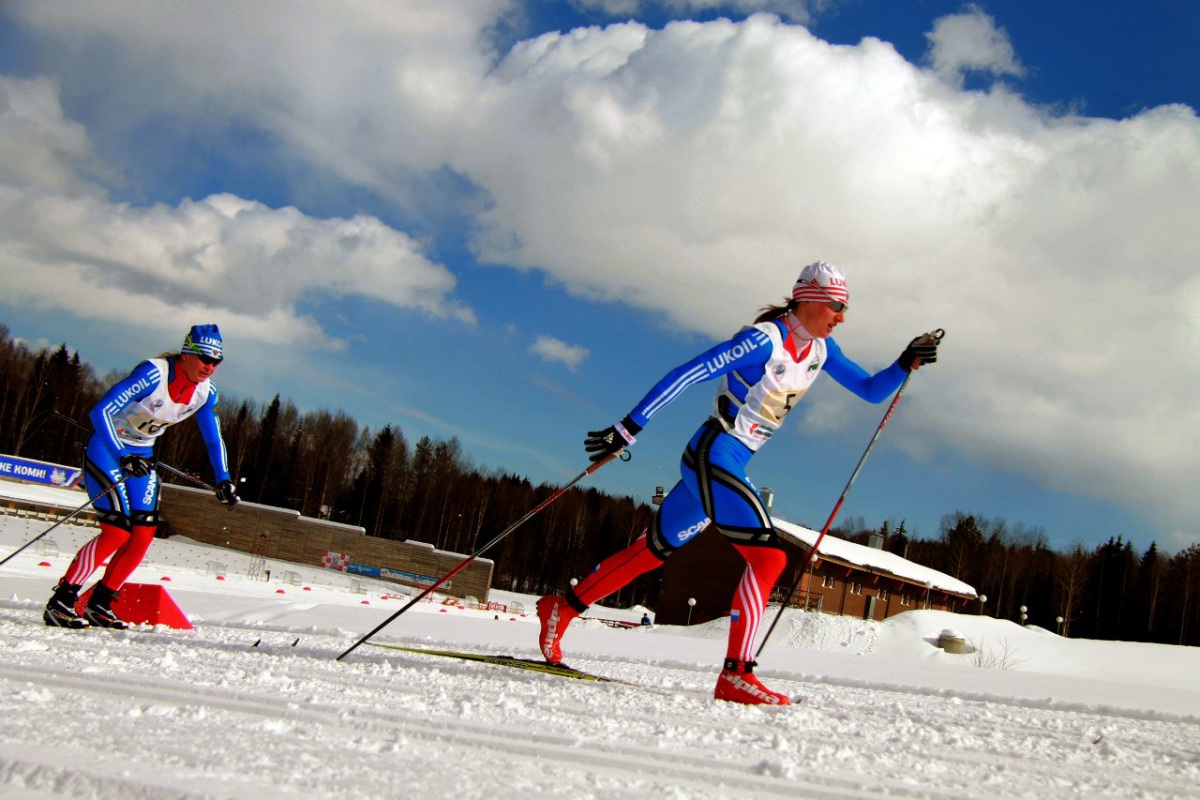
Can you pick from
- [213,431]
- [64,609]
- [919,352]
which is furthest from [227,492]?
[919,352]

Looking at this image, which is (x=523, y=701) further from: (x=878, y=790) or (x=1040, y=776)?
(x=1040, y=776)

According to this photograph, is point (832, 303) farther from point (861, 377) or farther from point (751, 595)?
point (751, 595)

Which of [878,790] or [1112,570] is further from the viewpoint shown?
[1112,570]

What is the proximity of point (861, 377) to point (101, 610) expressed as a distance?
4.81 metres

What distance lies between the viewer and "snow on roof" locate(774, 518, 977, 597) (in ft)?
105

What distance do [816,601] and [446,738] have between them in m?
32.6

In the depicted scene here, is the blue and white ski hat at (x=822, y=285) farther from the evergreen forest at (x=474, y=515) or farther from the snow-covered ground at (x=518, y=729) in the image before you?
the evergreen forest at (x=474, y=515)

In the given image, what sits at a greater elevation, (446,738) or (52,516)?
(446,738)

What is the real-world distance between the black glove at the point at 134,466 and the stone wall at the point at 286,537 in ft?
133

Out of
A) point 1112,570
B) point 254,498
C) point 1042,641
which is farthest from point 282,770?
point 1112,570

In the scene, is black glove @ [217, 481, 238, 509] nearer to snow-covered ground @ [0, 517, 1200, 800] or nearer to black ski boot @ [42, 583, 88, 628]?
snow-covered ground @ [0, 517, 1200, 800]

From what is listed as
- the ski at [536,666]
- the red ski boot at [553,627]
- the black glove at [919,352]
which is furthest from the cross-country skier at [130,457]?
the black glove at [919,352]

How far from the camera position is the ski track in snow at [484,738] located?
1.92 metres

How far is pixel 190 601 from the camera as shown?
8.34 metres
